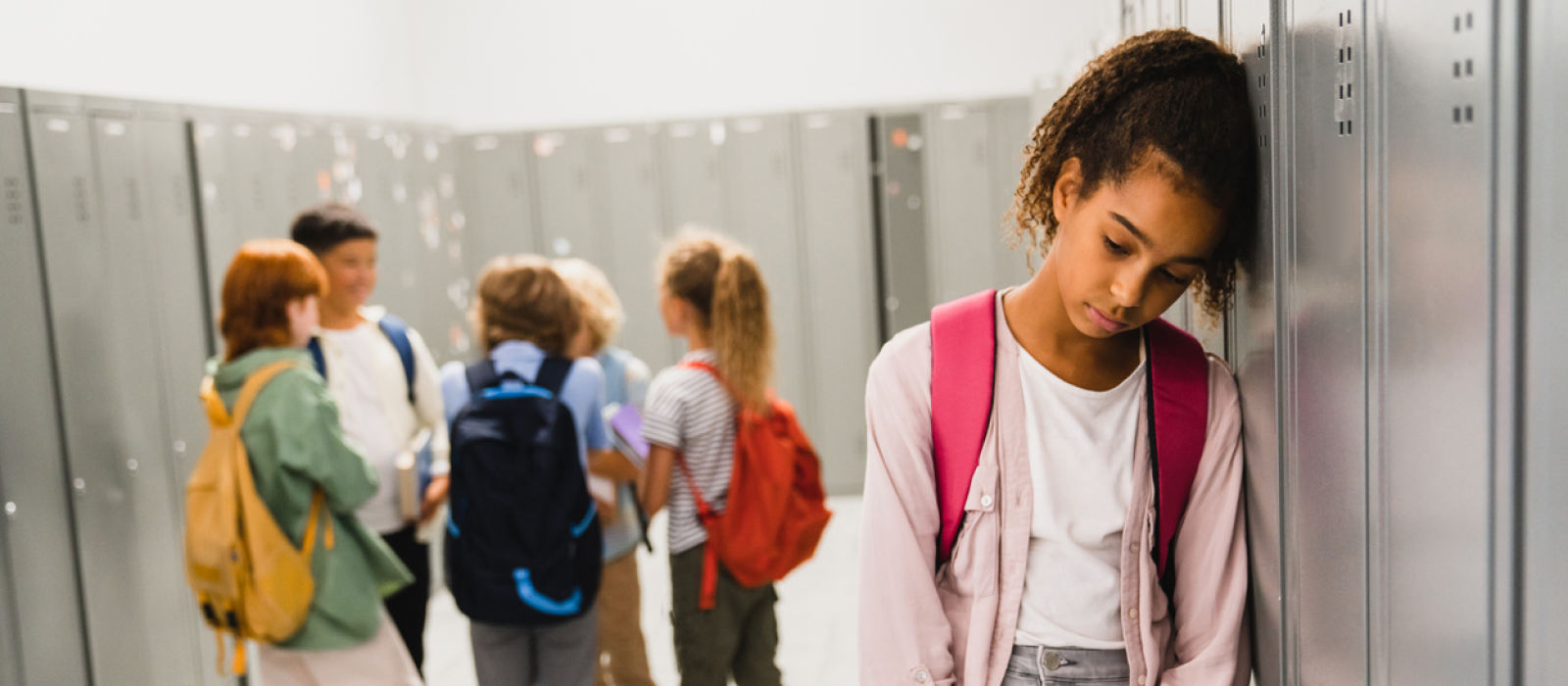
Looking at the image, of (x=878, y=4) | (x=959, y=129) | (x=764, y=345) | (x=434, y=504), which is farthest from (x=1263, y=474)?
(x=878, y=4)

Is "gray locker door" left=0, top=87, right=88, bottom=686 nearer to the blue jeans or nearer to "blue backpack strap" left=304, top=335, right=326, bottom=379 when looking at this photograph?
"blue backpack strap" left=304, top=335, right=326, bottom=379

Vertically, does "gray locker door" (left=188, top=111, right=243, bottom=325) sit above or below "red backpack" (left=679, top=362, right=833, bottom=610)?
above

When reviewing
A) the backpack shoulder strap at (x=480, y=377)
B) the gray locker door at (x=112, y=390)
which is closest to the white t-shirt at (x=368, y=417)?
A: the backpack shoulder strap at (x=480, y=377)

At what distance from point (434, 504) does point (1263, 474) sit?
236 cm

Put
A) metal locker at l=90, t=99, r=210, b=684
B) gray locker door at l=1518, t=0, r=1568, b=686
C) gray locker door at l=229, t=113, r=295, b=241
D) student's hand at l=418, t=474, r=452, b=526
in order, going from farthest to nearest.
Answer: gray locker door at l=229, t=113, r=295, b=241
metal locker at l=90, t=99, r=210, b=684
student's hand at l=418, t=474, r=452, b=526
gray locker door at l=1518, t=0, r=1568, b=686

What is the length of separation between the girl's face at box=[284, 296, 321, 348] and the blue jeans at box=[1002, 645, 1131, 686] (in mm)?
2027

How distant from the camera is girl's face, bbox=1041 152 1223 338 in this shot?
3.82 ft

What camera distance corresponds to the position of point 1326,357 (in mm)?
1004

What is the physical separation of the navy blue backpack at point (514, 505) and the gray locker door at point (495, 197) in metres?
3.66

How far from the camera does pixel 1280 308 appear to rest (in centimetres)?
115

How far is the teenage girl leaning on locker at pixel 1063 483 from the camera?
1.30 metres

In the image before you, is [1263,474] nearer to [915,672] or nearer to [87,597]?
[915,672]

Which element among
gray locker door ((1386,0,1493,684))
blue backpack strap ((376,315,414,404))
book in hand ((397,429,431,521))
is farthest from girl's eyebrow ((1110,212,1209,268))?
blue backpack strap ((376,315,414,404))

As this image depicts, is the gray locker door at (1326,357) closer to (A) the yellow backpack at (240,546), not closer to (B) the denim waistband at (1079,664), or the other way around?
(B) the denim waistband at (1079,664)
